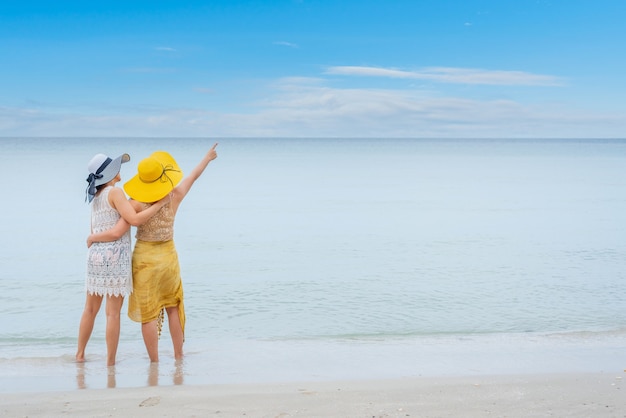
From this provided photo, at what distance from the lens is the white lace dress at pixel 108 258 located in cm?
541

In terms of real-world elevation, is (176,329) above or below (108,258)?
below

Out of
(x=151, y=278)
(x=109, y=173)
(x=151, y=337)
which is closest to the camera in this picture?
(x=109, y=173)

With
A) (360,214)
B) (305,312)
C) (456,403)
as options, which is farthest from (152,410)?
(360,214)

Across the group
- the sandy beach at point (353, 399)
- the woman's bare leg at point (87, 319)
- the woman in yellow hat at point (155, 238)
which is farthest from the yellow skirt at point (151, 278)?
the sandy beach at point (353, 399)

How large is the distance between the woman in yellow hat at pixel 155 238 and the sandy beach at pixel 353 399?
76 centimetres

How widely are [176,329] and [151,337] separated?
0.22m

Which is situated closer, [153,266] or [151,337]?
[153,266]

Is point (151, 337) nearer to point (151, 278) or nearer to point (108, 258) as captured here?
point (151, 278)

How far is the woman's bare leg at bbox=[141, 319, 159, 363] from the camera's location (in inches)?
223

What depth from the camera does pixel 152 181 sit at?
5441 mm

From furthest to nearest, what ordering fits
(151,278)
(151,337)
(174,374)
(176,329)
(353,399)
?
(176,329)
(151,337)
(174,374)
(151,278)
(353,399)

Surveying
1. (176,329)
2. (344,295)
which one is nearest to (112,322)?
(176,329)

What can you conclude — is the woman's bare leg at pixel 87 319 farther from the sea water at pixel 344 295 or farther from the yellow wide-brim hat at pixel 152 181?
the yellow wide-brim hat at pixel 152 181

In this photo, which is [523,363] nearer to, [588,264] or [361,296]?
[361,296]
